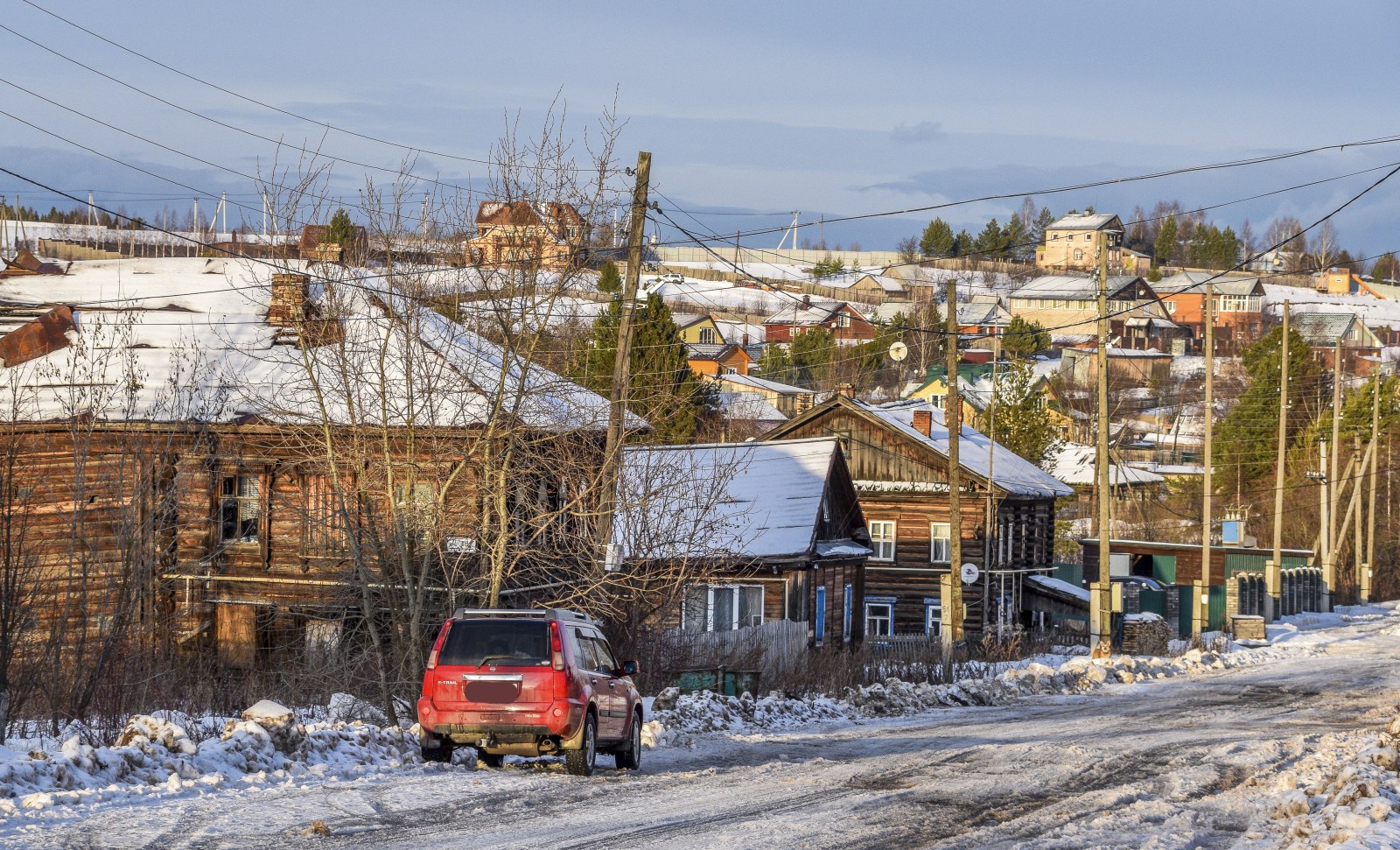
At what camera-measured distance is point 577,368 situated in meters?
23.7

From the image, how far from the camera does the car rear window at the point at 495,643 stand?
1523 centimetres

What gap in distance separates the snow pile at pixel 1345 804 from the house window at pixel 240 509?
75.6 feet

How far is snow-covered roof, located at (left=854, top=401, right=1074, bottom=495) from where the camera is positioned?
52.7 m

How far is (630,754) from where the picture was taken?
1658 cm

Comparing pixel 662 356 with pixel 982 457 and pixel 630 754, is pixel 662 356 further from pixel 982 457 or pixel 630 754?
pixel 630 754

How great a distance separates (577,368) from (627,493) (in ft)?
7.36

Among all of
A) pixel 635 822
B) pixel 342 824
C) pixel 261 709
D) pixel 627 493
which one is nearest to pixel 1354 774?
pixel 635 822

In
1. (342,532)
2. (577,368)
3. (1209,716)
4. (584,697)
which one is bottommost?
(1209,716)

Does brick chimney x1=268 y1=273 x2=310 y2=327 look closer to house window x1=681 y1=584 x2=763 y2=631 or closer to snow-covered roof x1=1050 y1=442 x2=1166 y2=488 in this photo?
house window x1=681 y1=584 x2=763 y2=631

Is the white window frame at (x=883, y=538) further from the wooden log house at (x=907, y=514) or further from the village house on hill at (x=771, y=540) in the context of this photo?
the village house on hill at (x=771, y=540)

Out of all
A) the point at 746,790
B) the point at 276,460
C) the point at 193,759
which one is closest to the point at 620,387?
the point at 276,460

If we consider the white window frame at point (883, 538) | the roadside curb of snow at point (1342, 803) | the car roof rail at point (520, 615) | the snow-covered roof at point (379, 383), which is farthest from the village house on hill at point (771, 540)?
the roadside curb of snow at point (1342, 803)

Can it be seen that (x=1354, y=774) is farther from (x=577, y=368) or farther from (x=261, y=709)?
(x=577, y=368)

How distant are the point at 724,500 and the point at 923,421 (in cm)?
3202
